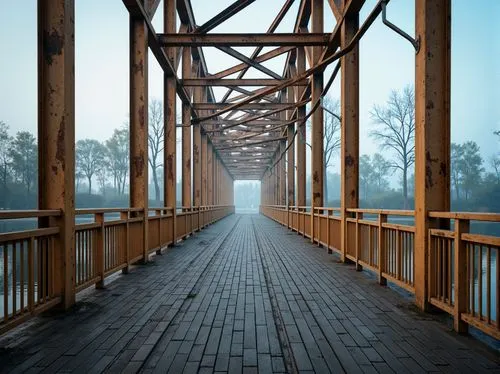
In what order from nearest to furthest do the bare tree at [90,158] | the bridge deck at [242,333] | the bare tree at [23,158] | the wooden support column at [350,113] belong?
the bridge deck at [242,333]
the wooden support column at [350,113]
the bare tree at [23,158]
the bare tree at [90,158]

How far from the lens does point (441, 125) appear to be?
13.0 feet

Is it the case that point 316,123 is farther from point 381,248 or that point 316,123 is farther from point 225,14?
point 381,248

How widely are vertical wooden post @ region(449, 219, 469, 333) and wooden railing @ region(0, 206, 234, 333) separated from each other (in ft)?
11.9

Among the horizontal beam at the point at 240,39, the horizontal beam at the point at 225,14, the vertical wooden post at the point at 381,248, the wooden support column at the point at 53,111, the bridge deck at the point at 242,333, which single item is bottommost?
the bridge deck at the point at 242,333

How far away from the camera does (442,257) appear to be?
141 inches

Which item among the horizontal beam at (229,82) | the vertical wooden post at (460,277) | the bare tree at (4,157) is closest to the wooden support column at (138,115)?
the horizontal beam at (229,82)

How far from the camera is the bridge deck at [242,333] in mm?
2564

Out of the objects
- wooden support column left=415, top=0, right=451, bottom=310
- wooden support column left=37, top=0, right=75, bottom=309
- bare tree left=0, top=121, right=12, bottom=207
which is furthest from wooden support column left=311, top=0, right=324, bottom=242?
bare tree left=0, top=121, right=12, bottom=207

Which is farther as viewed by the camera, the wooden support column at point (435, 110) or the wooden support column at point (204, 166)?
the wooden support column at point (204, 166)

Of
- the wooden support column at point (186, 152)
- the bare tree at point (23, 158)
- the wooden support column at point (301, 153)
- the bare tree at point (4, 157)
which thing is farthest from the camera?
the bare tree at point (23, 158)

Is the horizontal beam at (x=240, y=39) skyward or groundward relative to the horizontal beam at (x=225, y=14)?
groundward

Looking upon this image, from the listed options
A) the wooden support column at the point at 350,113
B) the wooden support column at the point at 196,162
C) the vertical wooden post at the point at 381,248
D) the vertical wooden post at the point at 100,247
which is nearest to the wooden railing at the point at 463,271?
the vertical wooden post at the point at 381,248

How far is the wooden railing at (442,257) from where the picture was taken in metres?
2.83

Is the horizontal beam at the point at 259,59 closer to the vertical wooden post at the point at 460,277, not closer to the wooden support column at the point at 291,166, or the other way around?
the wooden support column at the point at 291,166
